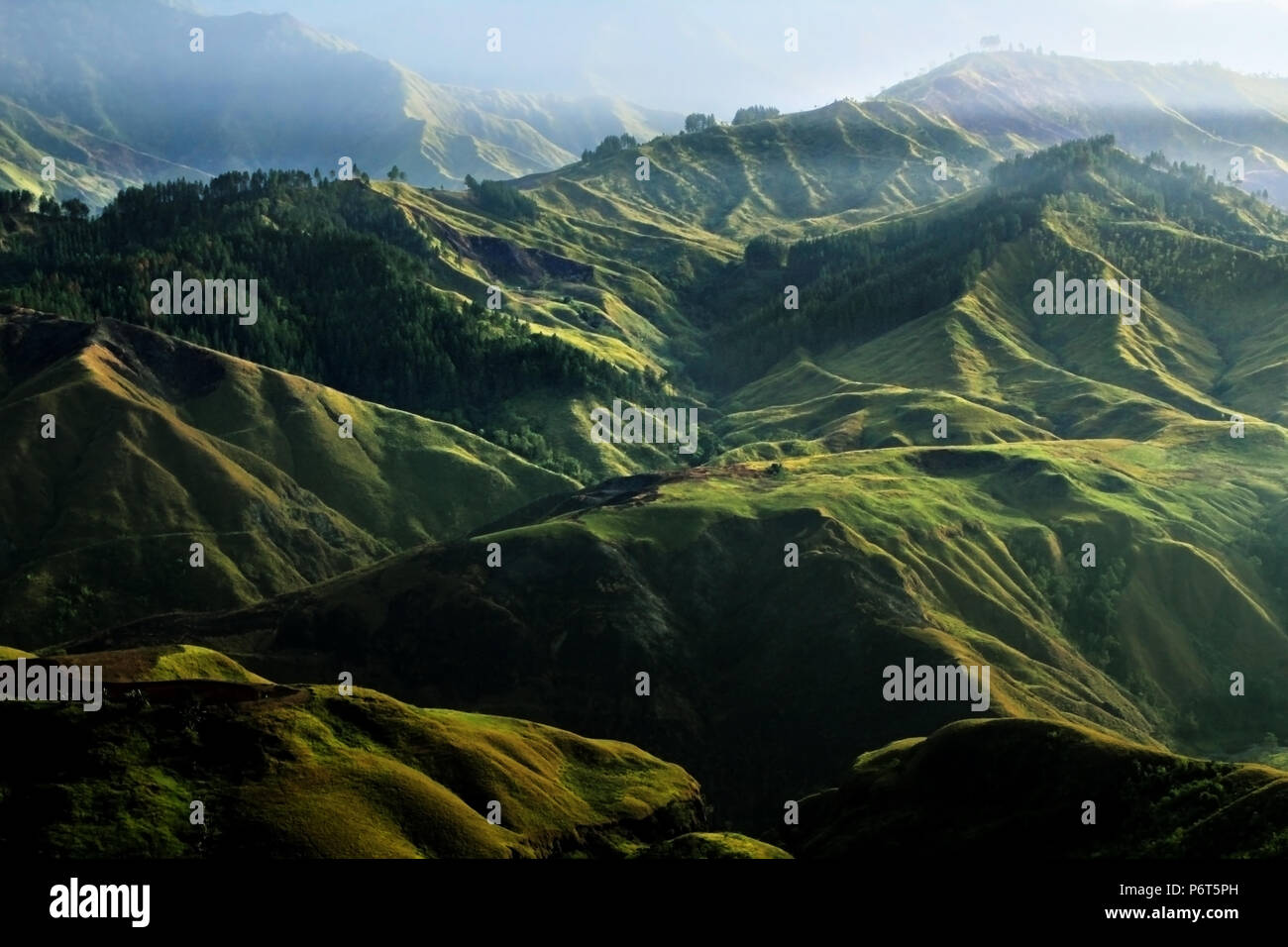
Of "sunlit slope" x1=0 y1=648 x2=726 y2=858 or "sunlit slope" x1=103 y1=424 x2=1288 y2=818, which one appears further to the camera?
"sunlit slope" x1=103 y1=424 x2=1288 y2=818

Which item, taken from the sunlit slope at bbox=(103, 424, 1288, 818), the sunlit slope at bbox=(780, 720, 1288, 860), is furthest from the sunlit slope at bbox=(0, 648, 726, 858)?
the sunlit slope at bbox=(103, 424, 1288, 818)

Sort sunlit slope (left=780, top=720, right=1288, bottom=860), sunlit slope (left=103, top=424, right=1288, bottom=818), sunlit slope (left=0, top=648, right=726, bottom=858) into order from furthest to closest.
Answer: sunlit slope (left=103, top=424, right=1288, bottom=818) < sunlit slope (left=780, top=720, right=1288, bottom=860) < sunlit slope (left=0, top=648, right=726, bottom=858)

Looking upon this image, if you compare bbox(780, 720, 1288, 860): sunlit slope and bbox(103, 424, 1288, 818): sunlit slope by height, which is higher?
bbox(103, 424, 1288, 818): sunlit slope

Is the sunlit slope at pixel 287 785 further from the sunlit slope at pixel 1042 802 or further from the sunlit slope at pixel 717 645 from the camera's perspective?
the sunlit slope at pixel 717 645

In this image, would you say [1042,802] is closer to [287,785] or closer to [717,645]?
[287,785]

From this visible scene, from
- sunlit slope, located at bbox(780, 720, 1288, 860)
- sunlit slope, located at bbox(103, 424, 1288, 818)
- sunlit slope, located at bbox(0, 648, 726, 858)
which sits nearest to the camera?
sunlit slope, located at bbox(0, 648, 726, 858)

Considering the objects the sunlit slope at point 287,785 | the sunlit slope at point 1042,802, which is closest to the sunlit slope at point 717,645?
the sunlit slope at point 1042,802

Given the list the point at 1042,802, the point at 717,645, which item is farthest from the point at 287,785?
the point at 717,645

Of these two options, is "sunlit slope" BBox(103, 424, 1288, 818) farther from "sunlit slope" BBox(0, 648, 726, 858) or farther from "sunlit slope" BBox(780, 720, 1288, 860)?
A: "sunlit slope" BBox(0, 648, 726, 858)
